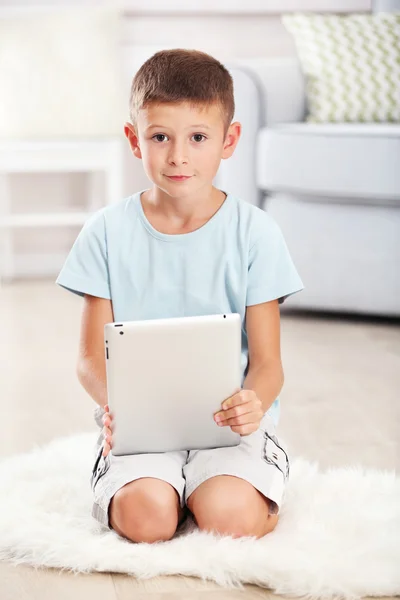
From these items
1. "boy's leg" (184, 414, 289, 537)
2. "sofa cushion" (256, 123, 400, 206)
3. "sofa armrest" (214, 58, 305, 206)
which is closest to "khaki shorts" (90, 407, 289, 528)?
"boy's leg" (184, 414, 289, 537)

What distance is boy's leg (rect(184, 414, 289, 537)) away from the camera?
1.16 meters

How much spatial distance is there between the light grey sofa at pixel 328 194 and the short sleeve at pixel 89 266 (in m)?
1.18

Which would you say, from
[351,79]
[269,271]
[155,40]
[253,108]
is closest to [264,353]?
[269,271]

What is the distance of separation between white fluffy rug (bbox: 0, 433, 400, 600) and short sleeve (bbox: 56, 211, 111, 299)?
0.93ft

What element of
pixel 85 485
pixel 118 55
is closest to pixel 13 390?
pixel 85 485

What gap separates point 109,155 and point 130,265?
174 cm

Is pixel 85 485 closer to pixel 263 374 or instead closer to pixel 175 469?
pixel 175 469

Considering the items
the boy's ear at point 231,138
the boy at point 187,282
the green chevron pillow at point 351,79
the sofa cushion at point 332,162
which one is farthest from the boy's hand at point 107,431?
the green chevron pillow at point 351,79

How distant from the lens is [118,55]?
319 cm

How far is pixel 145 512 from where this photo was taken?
115 cm

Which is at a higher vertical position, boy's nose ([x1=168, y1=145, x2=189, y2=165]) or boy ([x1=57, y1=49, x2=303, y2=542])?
boy's nose ([x1=168, y1=145, x2=189, y2=165])

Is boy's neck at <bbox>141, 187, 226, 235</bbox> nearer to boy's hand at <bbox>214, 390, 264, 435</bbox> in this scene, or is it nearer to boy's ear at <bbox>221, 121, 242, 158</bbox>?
boy's ear at <bbox>221, 121, 242, 158</bbox>

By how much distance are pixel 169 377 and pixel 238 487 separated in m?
0.17

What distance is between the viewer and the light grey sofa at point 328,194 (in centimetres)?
235
